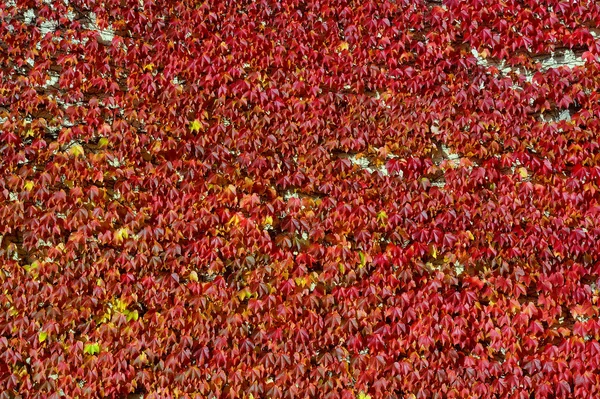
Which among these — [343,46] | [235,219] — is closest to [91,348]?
[235,219]

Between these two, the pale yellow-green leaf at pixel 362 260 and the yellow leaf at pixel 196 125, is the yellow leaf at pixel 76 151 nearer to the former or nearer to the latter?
the yellow leaf at pixel 196 125

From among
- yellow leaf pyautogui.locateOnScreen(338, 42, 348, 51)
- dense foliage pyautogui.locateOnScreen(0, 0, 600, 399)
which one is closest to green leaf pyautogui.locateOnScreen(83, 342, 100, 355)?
dense foliage pyautogui.locateOnScreen(0, 0, 600, 399)

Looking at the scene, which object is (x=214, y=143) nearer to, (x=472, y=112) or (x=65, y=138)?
(x=65, y=138)

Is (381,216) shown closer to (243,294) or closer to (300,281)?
(300,281)

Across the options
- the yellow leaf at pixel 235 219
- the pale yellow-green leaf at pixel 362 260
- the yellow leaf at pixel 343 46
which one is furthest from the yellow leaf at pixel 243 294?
the yellow leaf at pixel 343 46

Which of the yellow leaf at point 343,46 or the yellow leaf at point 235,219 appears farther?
the yellow leaf at point 343,46

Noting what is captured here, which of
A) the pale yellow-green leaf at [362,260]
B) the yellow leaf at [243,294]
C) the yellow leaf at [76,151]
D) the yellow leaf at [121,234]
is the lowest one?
the yellow leaf at [243,294]

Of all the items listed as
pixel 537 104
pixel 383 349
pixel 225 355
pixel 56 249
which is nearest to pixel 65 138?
pixel 56 249

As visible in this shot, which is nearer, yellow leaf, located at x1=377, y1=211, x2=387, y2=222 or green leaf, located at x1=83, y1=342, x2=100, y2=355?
green leaf, located at x1=83, y1=342, x2=100, y2=355

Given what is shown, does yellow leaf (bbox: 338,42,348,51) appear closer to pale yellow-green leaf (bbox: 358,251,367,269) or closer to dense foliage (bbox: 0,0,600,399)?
dense foliage (bbox: 0,0,600,399)
